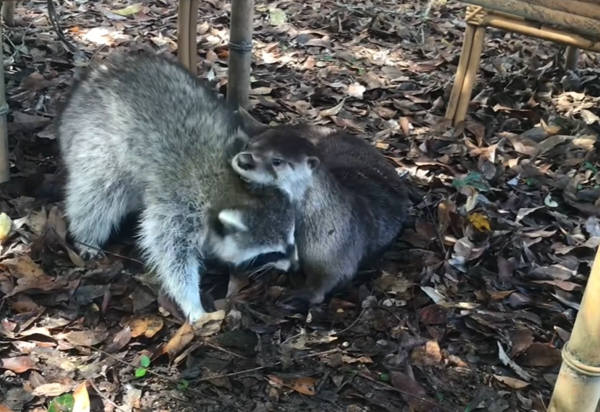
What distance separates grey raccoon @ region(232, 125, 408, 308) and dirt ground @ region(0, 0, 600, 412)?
12 cm

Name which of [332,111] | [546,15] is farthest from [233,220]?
[332,111]

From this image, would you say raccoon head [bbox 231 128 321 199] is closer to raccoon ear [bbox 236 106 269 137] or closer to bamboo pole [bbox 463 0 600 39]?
raccoon ear [bbox 236 106 269 137]

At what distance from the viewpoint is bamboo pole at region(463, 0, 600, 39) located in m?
2.87

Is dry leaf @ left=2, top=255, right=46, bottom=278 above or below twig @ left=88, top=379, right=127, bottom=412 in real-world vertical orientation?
above

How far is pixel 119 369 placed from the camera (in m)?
2.54

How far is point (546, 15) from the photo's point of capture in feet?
10.5

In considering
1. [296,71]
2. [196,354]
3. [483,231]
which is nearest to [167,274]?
[196,354]

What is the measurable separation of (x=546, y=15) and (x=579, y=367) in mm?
1751

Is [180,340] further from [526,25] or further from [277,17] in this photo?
[277,17]

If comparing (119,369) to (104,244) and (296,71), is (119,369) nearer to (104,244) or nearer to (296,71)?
(104,244)

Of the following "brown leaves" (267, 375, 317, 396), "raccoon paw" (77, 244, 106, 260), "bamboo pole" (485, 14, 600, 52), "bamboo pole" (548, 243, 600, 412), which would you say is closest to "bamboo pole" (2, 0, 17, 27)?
"raccoon paw" (77, 244, 106, 260)

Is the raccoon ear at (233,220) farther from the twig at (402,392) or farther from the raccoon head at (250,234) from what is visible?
the twig at (402,392)

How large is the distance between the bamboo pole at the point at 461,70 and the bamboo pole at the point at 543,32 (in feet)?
0.47

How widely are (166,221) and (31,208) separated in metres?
0.76
